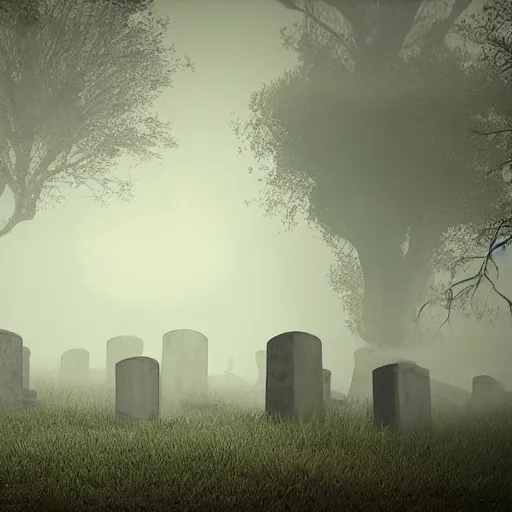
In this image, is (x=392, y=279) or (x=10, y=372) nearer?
Result: (x=10, y=372)

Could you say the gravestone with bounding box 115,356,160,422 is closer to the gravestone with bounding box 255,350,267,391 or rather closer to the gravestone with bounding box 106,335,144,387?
the gravestone with bounding box 106,335,144,387

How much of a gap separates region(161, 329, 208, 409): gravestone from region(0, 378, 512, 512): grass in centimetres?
459

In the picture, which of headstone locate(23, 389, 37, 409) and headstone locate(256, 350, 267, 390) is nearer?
headstone locate(23, 389, 37, 409)

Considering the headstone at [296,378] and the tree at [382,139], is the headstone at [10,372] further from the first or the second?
the tree at [382,139]

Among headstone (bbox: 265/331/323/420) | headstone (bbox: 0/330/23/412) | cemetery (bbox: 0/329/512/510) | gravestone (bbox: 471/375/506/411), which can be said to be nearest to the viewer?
cemetery (bbox: 0/329/512/510)

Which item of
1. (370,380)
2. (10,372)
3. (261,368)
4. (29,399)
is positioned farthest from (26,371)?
(261,368)

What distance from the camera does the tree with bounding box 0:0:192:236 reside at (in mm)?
16578

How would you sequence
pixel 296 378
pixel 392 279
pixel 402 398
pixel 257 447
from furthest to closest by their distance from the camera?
1. pixel 392 279
2. pixel 296 378
3. pixel 402 398
4. pixel 257 447

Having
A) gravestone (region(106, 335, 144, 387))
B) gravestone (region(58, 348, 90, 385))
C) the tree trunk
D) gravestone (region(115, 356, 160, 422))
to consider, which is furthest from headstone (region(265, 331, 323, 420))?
gravestone (region(58, 348, 90, 385))

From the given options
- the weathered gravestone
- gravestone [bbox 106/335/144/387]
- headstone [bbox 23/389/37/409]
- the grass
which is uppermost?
gravestone [bbox 106/335/144/387]

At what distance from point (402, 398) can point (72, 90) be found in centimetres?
1309

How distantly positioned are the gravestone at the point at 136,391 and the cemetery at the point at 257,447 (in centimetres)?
2

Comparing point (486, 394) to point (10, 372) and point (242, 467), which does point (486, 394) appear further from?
point (10, 372)

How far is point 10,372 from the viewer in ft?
32.9
